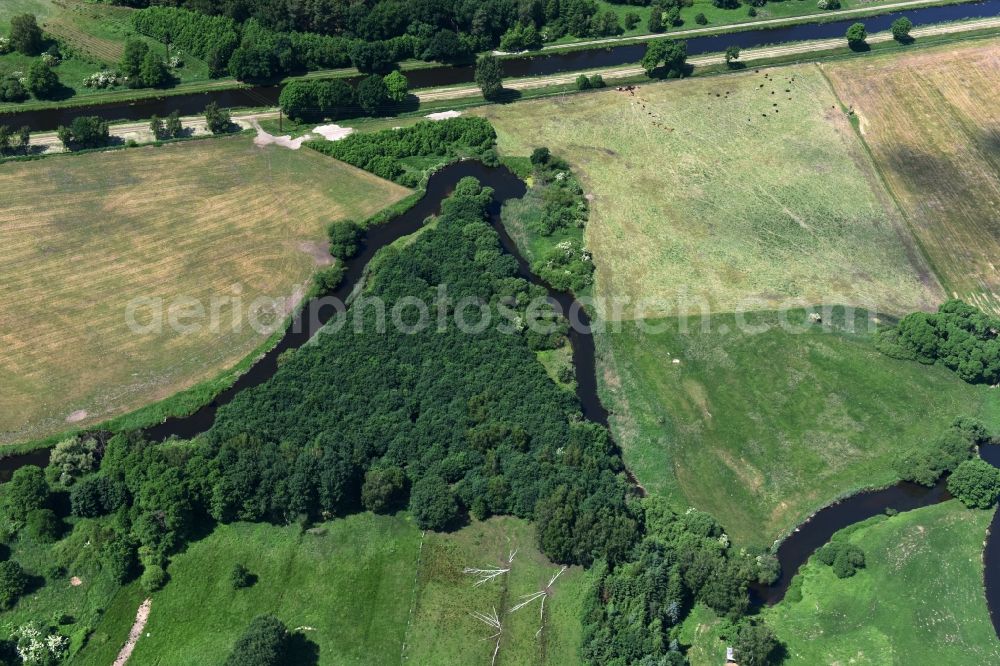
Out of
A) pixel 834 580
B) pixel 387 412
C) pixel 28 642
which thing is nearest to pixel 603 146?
pixel 387 412

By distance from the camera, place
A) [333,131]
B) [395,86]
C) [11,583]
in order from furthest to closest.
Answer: [395,86] → [333,131] → [11,583]

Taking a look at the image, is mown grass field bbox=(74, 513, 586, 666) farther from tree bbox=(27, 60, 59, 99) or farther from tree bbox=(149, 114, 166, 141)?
tree bbox=(27, 60, 59, 99)

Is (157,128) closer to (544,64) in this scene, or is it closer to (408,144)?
(408,144)

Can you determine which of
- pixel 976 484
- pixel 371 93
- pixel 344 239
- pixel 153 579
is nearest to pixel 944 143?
pixel 976 484

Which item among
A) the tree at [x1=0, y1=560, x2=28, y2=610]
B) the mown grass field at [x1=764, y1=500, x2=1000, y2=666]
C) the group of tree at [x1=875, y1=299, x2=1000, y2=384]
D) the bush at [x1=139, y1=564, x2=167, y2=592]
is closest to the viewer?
the tree at [x1=0, y1=560, x2=28, y2=610]

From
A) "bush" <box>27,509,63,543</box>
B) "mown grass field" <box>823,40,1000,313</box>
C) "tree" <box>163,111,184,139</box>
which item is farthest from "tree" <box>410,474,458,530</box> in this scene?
"mown grass field" <box>823,40,1000,313</box>

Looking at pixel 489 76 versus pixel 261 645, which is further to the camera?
pixel 489 76

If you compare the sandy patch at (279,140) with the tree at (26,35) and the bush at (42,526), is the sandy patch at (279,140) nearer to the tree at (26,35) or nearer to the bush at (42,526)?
the tree at (26,35)
